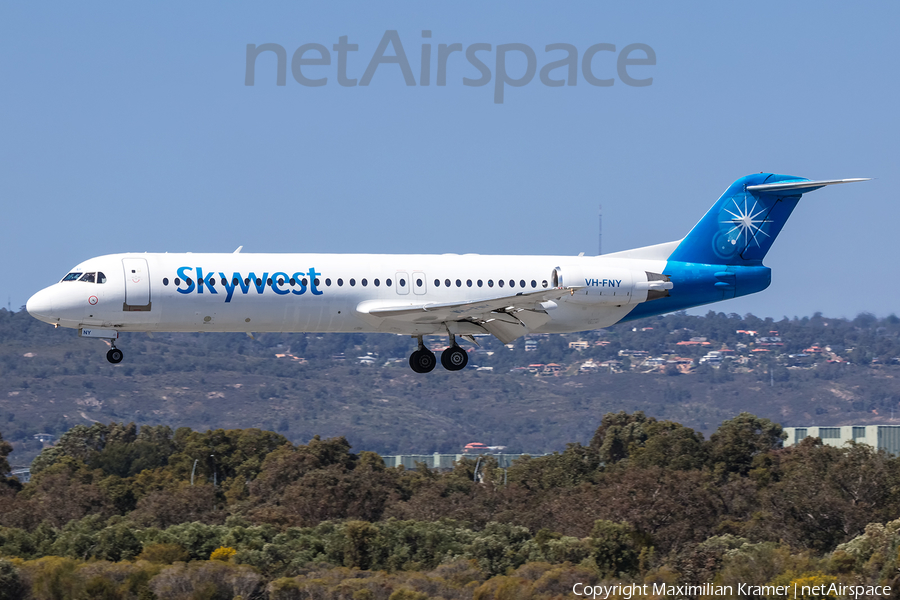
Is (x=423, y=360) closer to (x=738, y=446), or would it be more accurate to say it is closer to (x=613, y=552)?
(x=613, y=552)

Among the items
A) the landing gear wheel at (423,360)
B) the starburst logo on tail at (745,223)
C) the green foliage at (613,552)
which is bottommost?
the green foliage at (613,552)

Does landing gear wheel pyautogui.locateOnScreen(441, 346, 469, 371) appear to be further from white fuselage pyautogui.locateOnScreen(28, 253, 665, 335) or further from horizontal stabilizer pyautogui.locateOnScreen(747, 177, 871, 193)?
horizontal stabilizer pyautogui.locateOnScreen(747, 177, 871, 193)

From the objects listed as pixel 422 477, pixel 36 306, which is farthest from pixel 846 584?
pixel 422 477

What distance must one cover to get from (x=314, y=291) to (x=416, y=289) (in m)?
3.25

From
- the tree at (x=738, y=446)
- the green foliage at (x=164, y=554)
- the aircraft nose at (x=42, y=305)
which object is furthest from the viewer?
the tree at (x=738, y=446)

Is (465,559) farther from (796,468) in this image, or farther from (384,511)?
(796,468)

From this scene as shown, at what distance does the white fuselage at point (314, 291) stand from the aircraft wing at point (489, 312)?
14cm

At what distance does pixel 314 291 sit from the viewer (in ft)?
120

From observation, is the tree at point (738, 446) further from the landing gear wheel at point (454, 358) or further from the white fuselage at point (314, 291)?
the landing gear wheel at point (454, 358)

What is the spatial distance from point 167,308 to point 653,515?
44782 millimetres

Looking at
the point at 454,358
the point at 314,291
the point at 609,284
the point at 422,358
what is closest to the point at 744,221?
the point at 609,284

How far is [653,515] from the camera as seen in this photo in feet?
242

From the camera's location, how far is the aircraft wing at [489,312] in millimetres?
35844

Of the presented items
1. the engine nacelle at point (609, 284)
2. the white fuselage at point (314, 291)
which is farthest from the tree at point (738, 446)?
the white fuselage at point (314, 291)
